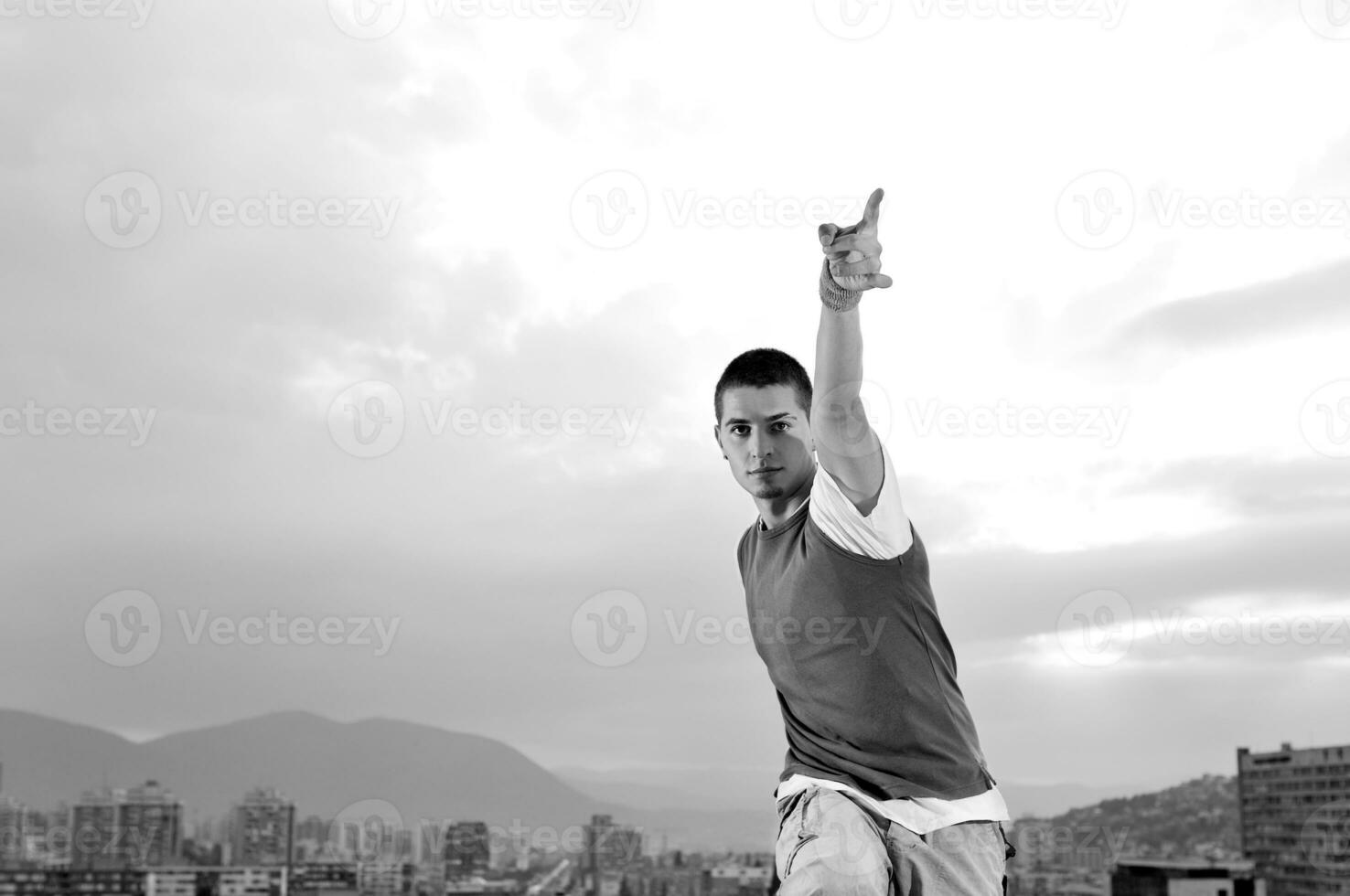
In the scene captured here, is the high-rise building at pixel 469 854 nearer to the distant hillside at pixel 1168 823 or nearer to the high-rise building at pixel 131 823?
the high-rise building at pixel 131 823

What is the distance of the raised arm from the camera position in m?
2.28

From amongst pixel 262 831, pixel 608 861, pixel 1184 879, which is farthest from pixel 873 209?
pixel 1184 879

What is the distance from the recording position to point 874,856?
237cm

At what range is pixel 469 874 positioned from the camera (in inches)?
878

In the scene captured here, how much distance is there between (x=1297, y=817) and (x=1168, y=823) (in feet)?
7.70

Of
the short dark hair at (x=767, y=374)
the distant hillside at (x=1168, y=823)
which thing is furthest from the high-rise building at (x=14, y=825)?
the short dark hair at (x=767, y=374)

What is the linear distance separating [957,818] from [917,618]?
41 cm

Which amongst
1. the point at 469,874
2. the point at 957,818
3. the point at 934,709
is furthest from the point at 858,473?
the point at 469,874

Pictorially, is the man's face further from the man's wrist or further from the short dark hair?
the man's wrist

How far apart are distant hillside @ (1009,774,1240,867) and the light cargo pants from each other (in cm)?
1920

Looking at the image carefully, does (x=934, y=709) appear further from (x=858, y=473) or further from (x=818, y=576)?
(x=858, y=473)

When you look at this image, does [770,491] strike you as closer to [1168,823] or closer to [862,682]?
[862,682]

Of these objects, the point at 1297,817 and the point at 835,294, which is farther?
the point at 1297,817

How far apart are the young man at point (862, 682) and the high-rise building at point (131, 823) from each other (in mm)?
22327
